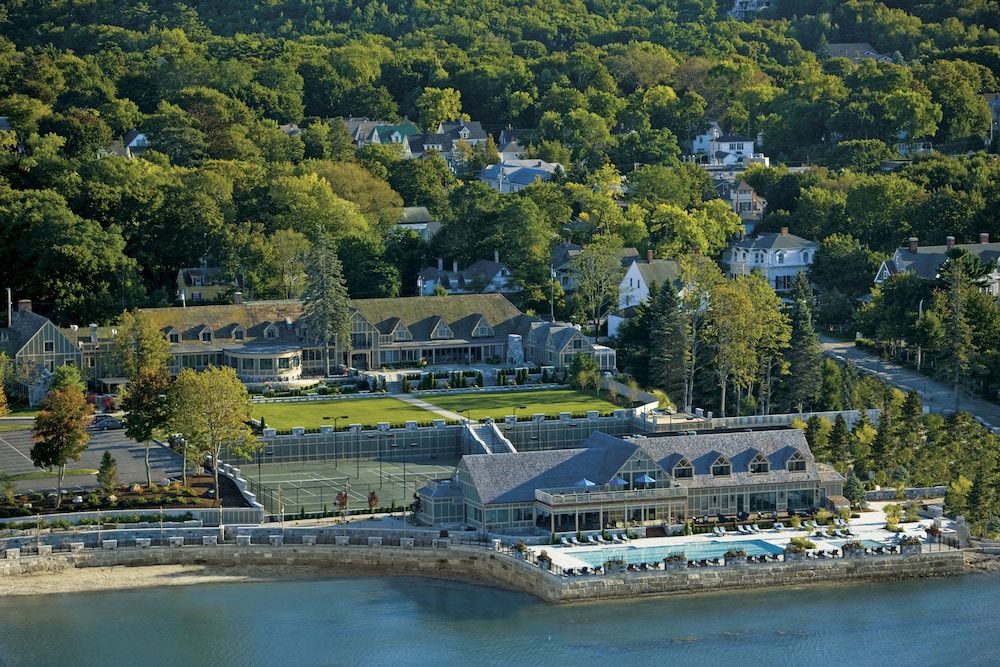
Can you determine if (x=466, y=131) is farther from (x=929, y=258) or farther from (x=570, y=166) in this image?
(x=929, y=258)

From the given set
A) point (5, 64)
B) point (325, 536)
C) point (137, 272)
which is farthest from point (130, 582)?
point (5, 64)

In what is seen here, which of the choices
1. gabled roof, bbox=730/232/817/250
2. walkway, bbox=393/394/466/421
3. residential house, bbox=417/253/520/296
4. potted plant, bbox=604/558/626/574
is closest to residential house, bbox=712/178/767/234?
gabled roof, bbox=730/232/817/250

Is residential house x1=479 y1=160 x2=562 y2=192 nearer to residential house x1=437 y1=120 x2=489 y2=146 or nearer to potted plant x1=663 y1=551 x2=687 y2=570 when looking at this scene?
residential house x1=437 y1=120 x2=489 y2=146

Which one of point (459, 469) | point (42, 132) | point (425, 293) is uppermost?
point (42, 132)

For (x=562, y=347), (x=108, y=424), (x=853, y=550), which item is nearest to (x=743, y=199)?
(x=562, y=347)

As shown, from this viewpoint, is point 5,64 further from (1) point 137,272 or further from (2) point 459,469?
(2) point 459,469
